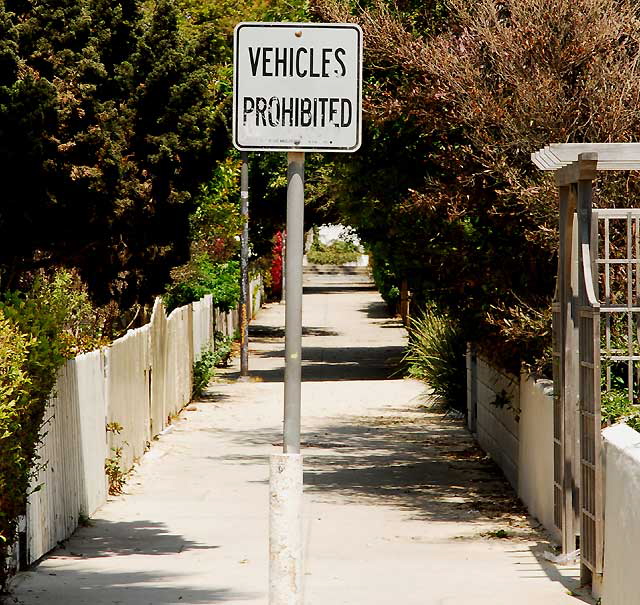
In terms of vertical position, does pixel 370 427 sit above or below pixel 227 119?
below

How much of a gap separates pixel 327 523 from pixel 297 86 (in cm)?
694

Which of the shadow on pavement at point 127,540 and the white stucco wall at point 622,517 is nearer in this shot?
the white stucco wall at point 622,517

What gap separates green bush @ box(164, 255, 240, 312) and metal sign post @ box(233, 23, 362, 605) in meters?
15.5

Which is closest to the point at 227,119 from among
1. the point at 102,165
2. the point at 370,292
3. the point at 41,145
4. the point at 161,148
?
the point at 161,148

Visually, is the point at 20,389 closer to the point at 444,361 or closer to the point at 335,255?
the point at 444,361

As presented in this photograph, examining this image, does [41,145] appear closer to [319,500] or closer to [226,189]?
[319,500]

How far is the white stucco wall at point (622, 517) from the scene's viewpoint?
6039 mm

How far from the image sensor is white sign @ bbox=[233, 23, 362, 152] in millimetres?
5668

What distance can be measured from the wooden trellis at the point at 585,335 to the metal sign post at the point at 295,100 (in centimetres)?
339

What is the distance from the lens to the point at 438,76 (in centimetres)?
1212

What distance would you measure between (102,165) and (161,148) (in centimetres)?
139

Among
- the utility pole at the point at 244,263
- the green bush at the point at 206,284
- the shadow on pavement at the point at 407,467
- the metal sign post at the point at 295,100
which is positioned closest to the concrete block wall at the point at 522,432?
the shadow on pavement at the point at 407,467

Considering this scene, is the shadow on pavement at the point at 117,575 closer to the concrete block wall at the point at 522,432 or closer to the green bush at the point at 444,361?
the concrete block wall at the point at 522,432

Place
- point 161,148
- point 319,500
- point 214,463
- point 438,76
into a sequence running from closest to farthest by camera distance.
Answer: point 438,76
point 319,500
point 161,148
point 214,463
